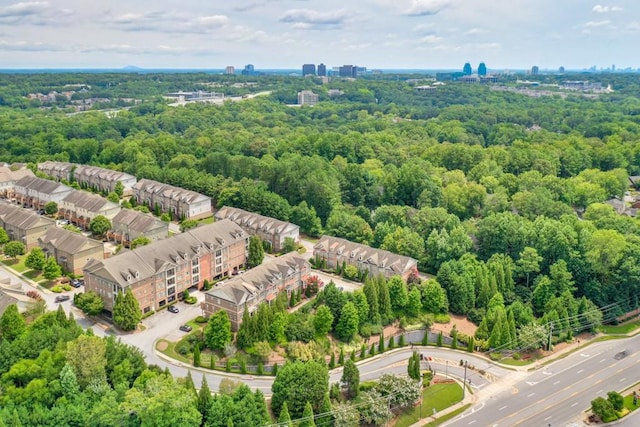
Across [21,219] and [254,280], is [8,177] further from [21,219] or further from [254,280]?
[254,280]

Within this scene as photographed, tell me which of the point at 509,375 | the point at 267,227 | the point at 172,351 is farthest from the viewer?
the point at 267,227

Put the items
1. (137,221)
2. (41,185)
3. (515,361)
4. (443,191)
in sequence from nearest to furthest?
(515,361)
(137,221)
(443,191)
(41,185)

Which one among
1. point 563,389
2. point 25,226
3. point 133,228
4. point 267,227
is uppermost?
point 25,226

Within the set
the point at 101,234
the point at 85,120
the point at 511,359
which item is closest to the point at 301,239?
the point at 101,234

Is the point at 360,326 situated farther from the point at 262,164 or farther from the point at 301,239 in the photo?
the point at 262,164

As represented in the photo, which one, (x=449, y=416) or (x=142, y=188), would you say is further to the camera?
(x=142, y=188)

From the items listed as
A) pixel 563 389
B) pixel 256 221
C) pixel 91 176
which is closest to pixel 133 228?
pixel 256 221

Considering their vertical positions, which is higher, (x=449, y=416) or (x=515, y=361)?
(x=515, y=361)

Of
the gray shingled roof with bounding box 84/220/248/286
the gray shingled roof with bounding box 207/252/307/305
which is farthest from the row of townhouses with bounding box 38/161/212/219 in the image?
the gray shingled roof with bounding box 207/252/307/305

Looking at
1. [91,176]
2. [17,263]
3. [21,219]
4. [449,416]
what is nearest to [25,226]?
[21,219]
